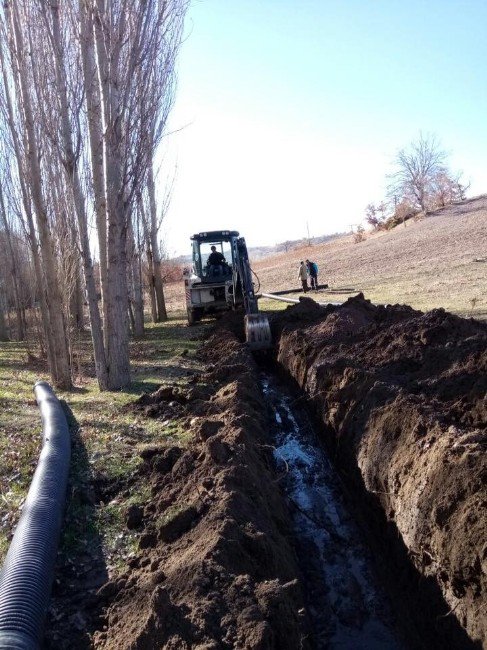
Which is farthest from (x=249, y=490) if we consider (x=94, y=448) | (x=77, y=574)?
(x=94, y=448)

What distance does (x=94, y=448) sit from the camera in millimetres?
6074

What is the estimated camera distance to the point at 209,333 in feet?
52.7

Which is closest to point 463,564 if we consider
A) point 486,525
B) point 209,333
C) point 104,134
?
point 486,525

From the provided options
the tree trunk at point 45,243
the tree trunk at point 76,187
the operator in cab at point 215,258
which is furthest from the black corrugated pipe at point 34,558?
the operator in cab at point 215,258

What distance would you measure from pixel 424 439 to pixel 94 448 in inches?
132

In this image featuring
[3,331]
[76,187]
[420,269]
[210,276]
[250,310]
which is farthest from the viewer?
[420,269]

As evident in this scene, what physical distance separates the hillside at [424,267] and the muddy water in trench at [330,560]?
23.7 ft

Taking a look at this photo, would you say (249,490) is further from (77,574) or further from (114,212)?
(114,212)

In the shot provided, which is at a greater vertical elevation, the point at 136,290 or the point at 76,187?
the point at 76,187

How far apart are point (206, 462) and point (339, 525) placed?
53.4 inches

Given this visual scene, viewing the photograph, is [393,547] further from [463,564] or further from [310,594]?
[463,564]

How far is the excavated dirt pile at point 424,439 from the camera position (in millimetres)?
3475

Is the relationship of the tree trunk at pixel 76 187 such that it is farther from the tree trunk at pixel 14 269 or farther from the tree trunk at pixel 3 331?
the tree trunk at pixel 3 331

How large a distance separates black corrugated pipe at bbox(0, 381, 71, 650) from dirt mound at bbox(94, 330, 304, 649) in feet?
1.23
